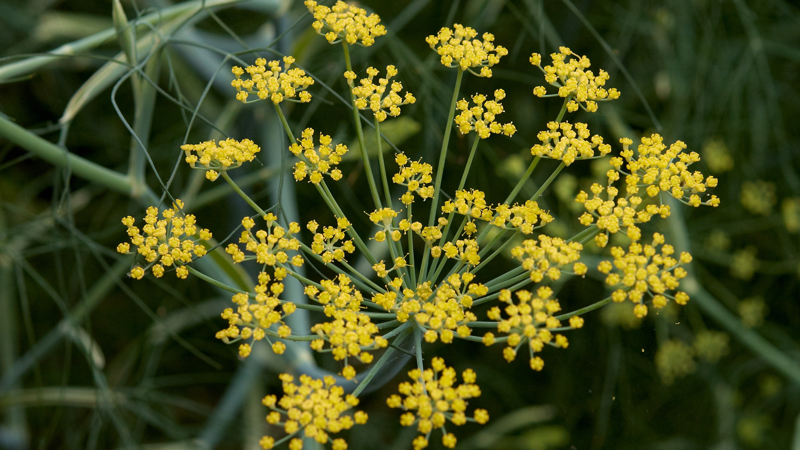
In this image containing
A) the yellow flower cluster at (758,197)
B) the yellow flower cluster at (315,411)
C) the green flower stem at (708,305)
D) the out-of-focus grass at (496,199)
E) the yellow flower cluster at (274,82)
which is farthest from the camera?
the yellow flower cluster at (758,197)

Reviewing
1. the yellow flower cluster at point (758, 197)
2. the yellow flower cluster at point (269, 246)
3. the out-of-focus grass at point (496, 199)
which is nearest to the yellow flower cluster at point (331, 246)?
the yellow flower cluster at point (269, 246)

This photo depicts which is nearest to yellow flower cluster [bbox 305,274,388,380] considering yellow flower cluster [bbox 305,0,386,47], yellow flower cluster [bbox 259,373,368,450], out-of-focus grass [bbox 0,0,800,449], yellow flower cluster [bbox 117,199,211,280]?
yellow flower cluster [bbox 259,373,368,450]

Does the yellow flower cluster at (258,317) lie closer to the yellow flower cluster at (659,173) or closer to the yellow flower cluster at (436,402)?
the yellow flower cluster at (436,402)

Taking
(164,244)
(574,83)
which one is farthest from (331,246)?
(574,83)

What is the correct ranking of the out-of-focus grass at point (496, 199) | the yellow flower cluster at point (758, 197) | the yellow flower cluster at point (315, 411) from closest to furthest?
1. the yellow flower cluster at point (315, 411)
2. the out-of-focus grass at point (496, 199)
3. the yellow flower cluster at point (758, 197)

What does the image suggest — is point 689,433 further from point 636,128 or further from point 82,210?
point 82,210

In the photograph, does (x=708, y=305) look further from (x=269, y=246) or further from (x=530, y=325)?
(x=269, y=246)

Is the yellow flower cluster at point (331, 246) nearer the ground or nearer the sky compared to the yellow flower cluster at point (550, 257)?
nearer the sky

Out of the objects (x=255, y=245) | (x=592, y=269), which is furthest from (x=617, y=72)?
(x=255, y=245)
